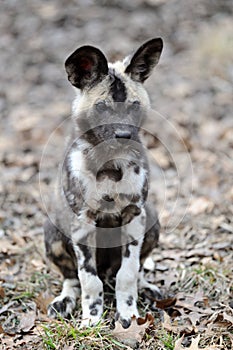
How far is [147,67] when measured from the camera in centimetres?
513

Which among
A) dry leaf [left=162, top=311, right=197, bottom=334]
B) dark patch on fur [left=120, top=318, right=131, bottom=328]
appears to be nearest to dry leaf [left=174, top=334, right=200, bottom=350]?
dry leaf [left=162, top=311, right=197, bottom=334]

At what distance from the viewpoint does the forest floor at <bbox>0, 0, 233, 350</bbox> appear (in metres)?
4.79

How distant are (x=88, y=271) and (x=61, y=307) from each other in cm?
43

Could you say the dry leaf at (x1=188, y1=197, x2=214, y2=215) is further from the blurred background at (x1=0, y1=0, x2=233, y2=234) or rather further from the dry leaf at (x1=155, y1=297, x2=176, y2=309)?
the dry leaf at (x1=155, y1=297, x2=176, y2=309)

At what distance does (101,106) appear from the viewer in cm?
481

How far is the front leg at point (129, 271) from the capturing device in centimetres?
486

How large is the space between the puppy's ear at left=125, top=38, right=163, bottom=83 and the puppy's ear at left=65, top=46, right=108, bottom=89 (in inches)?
11.1

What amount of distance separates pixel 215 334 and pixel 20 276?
222 cm

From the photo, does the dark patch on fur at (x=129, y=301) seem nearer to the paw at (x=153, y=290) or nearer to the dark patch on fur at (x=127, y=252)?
the dark patch on fur at (x=127, y=252)

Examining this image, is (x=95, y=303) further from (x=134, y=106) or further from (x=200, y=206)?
(x=200, y=206)

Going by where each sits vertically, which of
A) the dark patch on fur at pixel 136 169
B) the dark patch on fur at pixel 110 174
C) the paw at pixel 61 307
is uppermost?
the dark patch on fur at pixel 136 169

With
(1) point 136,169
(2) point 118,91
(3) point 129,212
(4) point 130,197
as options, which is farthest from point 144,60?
(3) point 129,212

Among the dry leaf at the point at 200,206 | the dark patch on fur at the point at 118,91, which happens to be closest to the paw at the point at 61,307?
the dark patch on fur at the point at 118,91

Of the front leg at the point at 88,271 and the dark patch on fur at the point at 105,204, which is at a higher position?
the dark patch on fur at the point at 105,204
